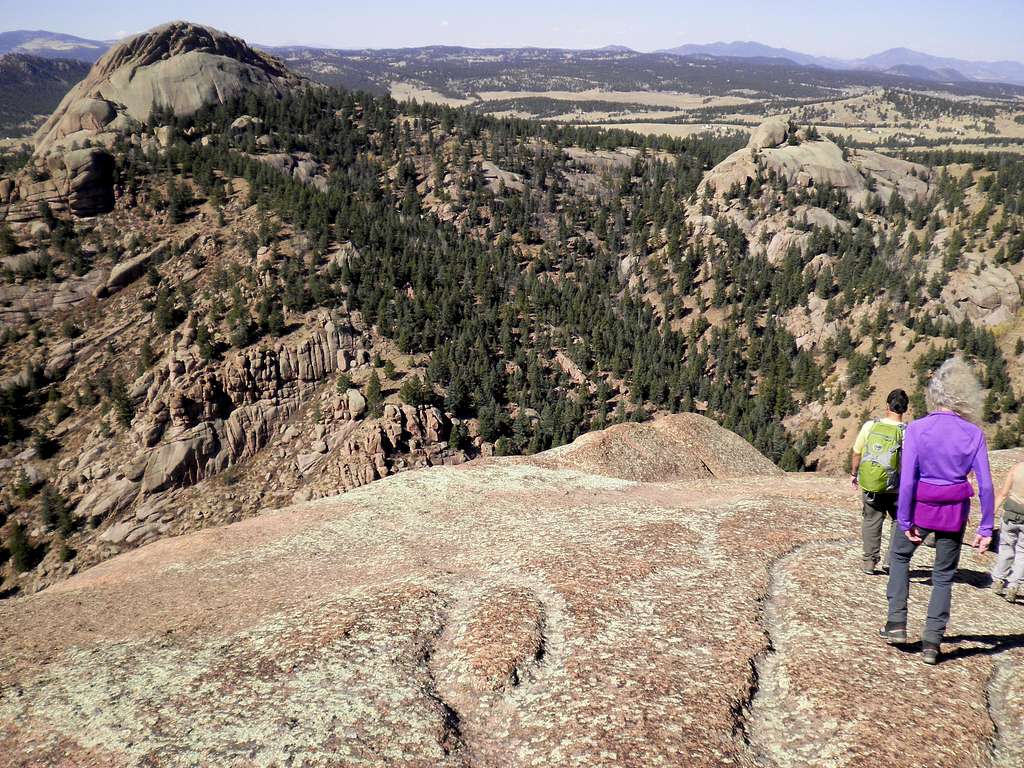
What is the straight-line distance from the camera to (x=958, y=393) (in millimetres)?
9781

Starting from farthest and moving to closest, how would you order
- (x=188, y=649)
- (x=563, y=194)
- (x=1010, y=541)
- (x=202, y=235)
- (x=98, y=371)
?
(x=563, y=194) → (x=202, y=235) → (x=98, y=371) → (x=188, y=649) → (x=1010, y=541)

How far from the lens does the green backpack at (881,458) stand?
12.2m

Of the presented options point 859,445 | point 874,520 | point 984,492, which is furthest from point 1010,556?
point 984,492

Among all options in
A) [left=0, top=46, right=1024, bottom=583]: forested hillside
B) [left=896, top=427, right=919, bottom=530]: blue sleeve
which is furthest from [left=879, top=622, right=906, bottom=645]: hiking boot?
[left=0, top=46, right=1024, bottom=583]: forested hillside

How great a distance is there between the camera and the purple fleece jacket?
9.45 metres

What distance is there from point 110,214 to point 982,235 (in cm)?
14880

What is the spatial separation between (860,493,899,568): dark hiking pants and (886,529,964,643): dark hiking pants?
2123mm

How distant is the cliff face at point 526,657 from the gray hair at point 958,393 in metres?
A: 5.19

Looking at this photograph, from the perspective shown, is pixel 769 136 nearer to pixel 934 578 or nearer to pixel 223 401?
pixel 223 401

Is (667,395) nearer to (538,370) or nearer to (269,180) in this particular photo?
A: (538,370)

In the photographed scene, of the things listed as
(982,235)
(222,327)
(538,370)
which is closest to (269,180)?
(222,327)

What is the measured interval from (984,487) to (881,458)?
2954 mm

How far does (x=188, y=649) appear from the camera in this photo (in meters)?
14.5

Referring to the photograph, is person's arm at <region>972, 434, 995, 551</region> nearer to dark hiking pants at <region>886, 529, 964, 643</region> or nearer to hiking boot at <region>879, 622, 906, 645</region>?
dark hiking pants at <region>886, 529, 964, 643</region>
